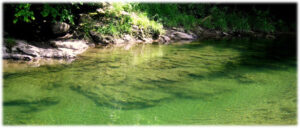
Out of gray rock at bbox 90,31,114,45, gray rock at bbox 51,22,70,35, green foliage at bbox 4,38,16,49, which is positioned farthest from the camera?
gray rock at bbox 90,31,114,45

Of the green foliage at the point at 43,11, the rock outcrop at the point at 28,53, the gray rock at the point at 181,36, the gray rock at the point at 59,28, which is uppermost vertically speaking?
the green foliage at the point at 43,11

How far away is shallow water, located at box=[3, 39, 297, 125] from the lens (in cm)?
299

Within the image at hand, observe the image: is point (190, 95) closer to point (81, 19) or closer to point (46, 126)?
point (46, 126)

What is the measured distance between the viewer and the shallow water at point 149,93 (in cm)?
299

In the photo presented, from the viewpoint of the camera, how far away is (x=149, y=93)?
3.82 meters

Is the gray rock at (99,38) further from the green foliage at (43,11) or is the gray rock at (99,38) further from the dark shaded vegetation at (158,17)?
the green foliage at (43,11)

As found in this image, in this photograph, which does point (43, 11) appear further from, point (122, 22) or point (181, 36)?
point (181, 36)

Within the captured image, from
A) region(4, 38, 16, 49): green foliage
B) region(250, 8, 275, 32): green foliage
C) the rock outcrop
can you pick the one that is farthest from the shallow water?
region(250, 8, 275, 32): green foliage

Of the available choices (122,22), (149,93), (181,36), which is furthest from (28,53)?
(181,36)

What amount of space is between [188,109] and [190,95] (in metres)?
0.52

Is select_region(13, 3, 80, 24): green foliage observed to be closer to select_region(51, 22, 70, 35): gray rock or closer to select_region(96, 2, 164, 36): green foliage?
select_region(51, 22, 70, 35): gray rock

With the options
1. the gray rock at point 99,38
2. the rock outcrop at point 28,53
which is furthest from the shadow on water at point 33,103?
the gray rock at point 99,38

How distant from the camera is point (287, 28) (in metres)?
18.1

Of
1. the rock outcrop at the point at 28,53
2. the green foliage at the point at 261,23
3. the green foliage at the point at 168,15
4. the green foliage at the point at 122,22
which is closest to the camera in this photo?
the rock outcrop at the point at 28,53
